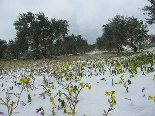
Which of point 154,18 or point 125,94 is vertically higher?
point 154,18

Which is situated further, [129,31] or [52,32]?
[52,32]

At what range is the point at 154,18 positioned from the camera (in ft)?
66.1

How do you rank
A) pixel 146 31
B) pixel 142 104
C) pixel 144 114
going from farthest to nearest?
pixel 146 31, pixel 142 104, pixel 144 114

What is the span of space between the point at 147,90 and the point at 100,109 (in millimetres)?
1435

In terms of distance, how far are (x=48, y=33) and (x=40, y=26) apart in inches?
95.9

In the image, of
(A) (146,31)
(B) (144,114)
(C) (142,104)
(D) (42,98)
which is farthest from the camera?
(A) (146,31)

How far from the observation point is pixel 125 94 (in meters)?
3.43

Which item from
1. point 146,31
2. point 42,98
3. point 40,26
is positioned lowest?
point 42,98

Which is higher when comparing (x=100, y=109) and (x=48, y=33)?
(x=48, y=33)

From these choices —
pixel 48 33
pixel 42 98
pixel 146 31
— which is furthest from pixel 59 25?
pixel 42 98

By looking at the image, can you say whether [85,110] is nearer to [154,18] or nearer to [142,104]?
[142,104]

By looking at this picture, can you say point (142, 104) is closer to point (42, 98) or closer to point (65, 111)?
point (65, 111)

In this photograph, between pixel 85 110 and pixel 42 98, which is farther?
pixel 42 98

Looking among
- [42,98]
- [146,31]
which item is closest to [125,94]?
[42,98]
